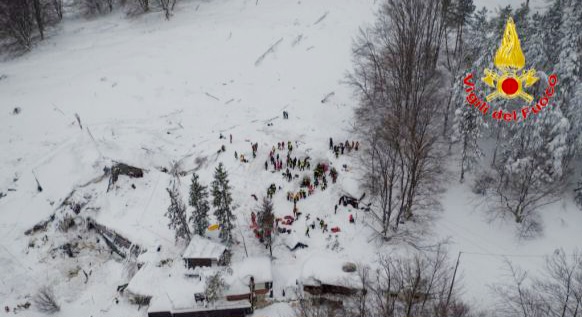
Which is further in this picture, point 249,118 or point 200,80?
point 200,80

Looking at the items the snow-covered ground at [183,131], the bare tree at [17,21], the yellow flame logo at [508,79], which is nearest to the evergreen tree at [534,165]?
the snow-covered ground at [183,131]

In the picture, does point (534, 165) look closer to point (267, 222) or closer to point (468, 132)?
point (468, 132)

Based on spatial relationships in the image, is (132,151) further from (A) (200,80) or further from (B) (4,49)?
(B) (4,49)

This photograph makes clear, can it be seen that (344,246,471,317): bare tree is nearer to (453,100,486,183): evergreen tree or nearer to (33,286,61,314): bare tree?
(453,100,486,183): evergreen tree

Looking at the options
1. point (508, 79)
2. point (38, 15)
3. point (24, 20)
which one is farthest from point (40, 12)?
point (508, 79)

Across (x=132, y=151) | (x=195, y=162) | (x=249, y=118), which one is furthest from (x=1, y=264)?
(x=249, y=118)

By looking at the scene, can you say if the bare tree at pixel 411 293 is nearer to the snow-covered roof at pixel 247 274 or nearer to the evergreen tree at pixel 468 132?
Result: the snow-covered roof at pixel 247 274
